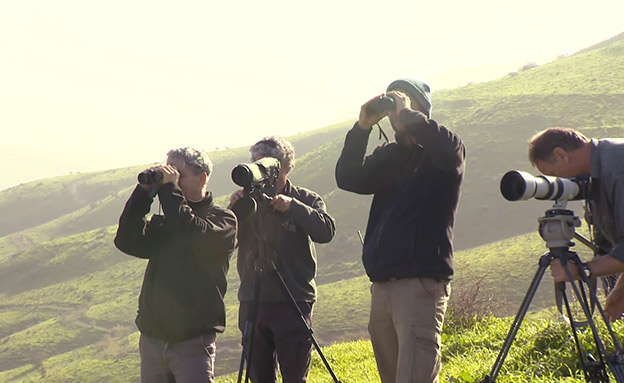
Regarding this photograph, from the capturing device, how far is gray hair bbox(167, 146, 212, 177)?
4.60m

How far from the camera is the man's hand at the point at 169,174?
4367 millimetres

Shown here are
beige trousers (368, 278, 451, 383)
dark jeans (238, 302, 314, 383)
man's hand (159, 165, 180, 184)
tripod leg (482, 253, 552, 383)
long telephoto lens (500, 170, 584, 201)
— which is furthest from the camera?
dark jeans (238, 302, 314, 383)

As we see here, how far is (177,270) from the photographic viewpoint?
14.5 ft

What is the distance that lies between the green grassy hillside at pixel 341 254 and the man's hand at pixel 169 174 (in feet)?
87.0

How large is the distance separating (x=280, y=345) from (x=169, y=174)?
155 cm

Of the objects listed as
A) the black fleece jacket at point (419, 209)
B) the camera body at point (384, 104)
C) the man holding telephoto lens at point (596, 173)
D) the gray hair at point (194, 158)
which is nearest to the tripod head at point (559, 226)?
the man holding telephoto lens at point (596, 173)

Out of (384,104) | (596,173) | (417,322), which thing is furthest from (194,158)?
(596,173)

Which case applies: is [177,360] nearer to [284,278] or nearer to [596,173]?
[284,278]


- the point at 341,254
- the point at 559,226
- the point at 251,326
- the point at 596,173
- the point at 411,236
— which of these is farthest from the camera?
the point at 341,254

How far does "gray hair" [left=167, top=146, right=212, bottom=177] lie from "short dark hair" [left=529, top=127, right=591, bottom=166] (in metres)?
2.20

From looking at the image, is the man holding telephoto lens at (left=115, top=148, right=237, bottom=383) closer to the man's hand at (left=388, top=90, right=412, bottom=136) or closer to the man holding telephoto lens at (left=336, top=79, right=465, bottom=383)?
the man holding telephoto lens at (left=336, top=79, right=465, bottom=383)

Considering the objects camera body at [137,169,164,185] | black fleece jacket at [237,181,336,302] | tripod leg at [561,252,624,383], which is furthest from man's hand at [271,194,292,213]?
tripod leg at [561,252,624,383]

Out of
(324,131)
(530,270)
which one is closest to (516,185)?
(530,270)

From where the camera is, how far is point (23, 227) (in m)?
113
